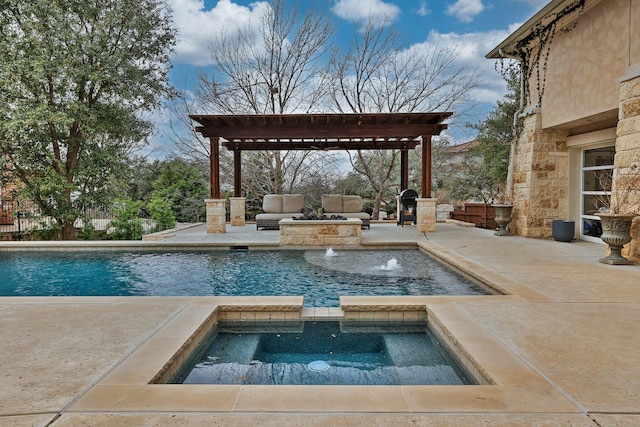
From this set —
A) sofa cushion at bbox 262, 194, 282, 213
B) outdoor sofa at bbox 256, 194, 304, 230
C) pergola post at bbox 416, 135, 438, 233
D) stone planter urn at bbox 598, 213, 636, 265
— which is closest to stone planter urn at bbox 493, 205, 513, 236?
pergola post at bbox 416, 135, 438, 233

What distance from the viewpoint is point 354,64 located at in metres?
15.2

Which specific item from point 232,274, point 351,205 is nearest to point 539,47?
point 351,205

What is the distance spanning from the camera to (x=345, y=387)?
197 centimetres

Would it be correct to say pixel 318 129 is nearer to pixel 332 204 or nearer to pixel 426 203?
pixel 332 204

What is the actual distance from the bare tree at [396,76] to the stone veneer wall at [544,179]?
24.1 ft

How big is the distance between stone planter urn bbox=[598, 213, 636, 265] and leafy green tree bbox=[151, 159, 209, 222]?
43.0ft

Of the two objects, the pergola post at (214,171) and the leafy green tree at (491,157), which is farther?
the leafy green tree at (491,157)

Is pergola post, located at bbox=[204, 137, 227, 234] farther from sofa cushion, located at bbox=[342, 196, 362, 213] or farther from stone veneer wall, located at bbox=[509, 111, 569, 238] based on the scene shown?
stone veneer wall, located at bbox=[509, 111, 569, 238]

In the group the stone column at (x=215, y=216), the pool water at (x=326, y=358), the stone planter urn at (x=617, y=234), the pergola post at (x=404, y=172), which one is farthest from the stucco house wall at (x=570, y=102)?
the stone column at (x=215, y=216)

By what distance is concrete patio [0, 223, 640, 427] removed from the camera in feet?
5.50

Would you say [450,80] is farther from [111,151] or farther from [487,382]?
[487,382]

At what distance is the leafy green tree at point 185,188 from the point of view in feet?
49.0

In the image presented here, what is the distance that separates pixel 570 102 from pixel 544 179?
176cm

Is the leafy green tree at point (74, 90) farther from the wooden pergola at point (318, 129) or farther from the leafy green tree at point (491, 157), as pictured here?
the leafy green tree at point (491, 157)
